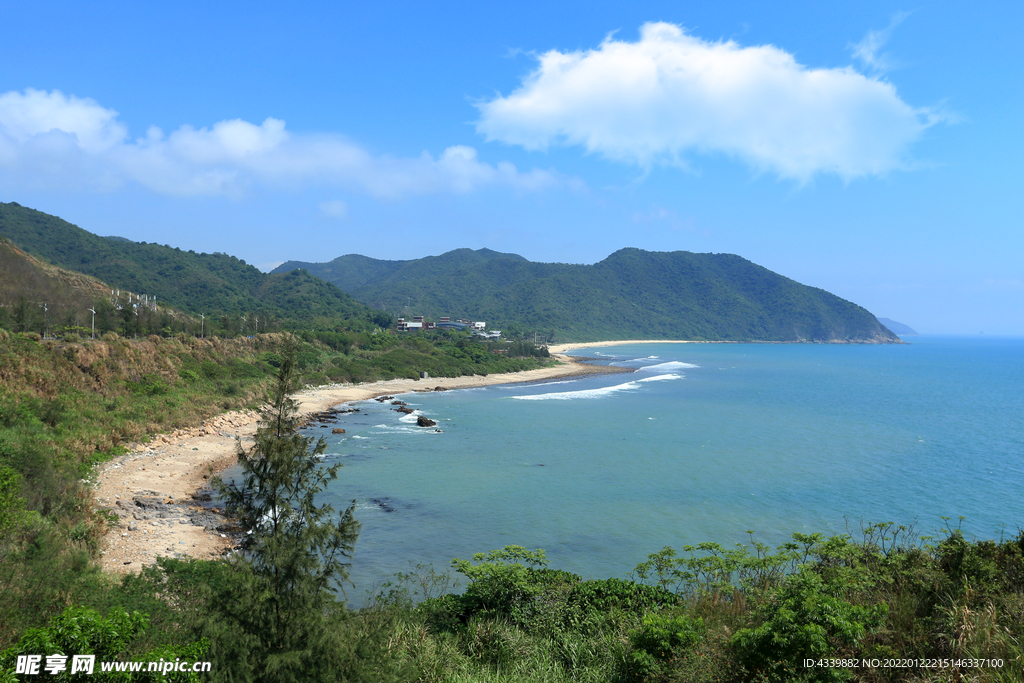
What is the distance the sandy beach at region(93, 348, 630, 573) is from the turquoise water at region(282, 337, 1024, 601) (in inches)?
220

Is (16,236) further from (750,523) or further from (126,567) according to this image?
(750,523)

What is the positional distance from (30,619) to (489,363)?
83.3 meters

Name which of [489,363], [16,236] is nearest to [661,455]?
[489,363]

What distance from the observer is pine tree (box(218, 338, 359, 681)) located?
6285 millimetres

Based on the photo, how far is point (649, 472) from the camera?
3209cm

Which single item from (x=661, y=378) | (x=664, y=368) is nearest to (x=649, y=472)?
(x=661, y=378)

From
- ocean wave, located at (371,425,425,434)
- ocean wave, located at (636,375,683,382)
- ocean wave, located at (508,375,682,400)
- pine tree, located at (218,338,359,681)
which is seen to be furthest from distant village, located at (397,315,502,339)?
pine tree, located at (218,338,359,681)

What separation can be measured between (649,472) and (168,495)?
2486 centimetres

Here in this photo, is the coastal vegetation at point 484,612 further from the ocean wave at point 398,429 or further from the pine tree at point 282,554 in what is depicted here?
the ocean wave at point 398,429

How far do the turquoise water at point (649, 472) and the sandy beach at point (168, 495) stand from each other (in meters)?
5.59

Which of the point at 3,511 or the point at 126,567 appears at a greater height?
the point at 3,511

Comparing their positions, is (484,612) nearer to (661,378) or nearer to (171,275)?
(661,378)

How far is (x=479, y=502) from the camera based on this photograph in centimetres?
2573

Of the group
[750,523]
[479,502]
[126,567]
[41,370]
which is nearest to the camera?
[126,567]
